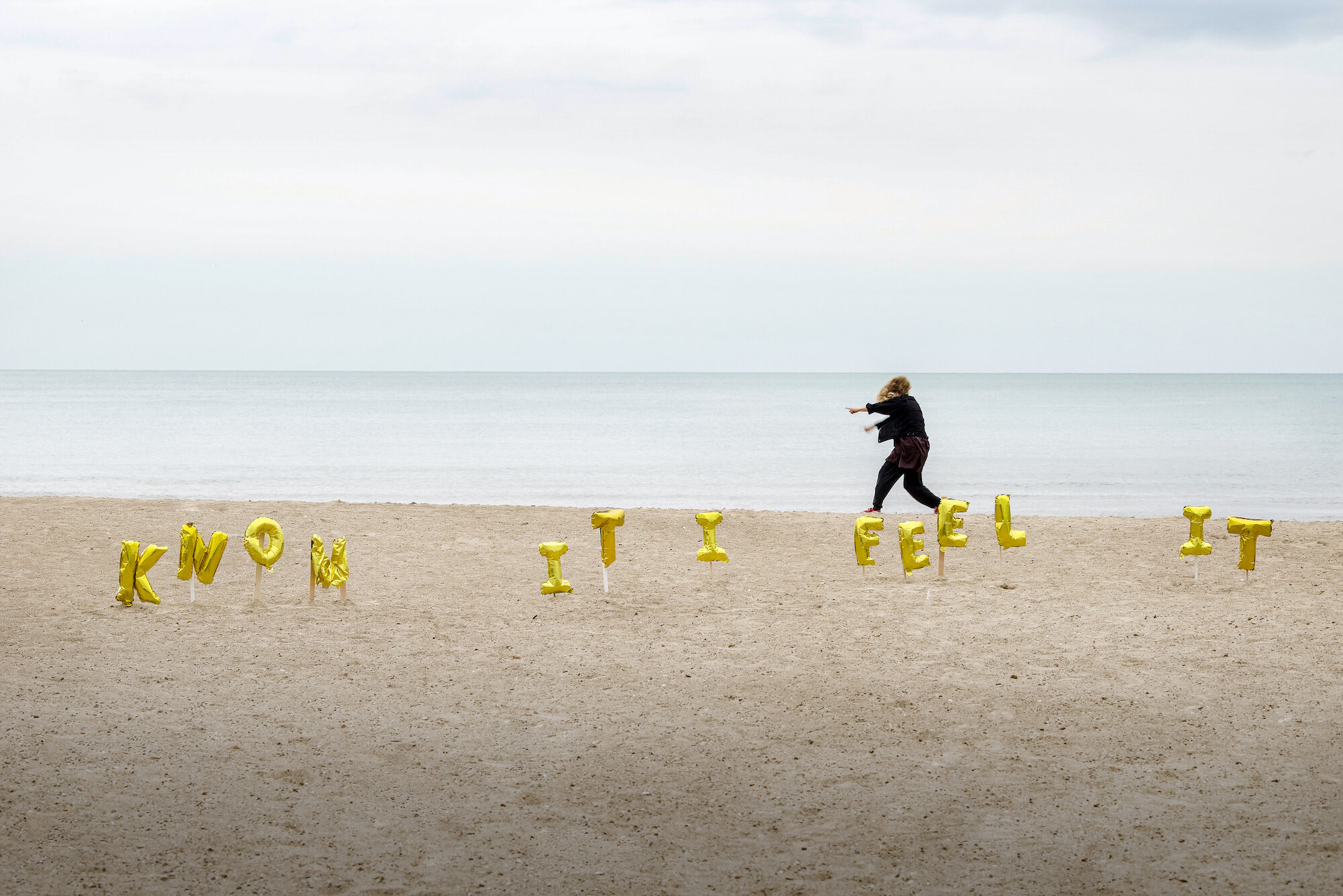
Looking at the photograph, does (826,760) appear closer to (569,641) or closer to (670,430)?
(569,641)

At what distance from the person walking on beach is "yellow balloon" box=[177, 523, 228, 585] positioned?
612cm

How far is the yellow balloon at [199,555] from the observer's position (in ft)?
30.1

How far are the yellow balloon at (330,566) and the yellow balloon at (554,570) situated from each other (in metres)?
1.63

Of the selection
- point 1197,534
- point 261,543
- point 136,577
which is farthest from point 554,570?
point 1197,534

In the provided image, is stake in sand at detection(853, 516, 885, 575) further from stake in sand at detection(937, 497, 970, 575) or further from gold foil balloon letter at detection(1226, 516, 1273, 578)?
gold foil balloon letter at detection(1226, 516, 1273, 578)

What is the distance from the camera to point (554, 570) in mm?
9500

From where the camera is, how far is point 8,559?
11.0 m

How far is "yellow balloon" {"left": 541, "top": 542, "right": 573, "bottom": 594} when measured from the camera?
9.38m

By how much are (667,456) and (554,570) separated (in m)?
27.5

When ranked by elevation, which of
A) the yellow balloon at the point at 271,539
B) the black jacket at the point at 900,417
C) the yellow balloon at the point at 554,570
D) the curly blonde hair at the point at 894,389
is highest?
the curly blonde hair at the point at 894,389

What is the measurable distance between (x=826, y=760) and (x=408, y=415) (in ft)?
210

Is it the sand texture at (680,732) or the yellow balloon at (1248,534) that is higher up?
the yellow balloon at (1248,534)

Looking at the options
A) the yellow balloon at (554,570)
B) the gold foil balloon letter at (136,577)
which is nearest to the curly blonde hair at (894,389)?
the yellow balloon at (554,570)

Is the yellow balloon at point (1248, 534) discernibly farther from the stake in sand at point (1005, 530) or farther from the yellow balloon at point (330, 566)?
the yellow balloon at point (330, 566)
